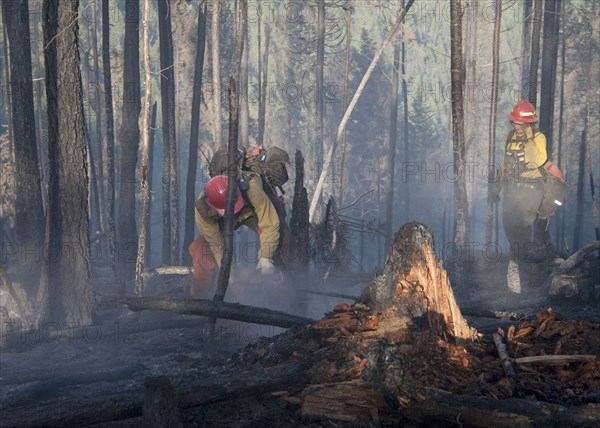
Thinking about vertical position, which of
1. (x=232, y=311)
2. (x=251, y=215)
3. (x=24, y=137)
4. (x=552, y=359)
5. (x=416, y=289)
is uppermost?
(x=24, y=137)

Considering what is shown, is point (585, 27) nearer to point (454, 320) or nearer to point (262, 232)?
point (262, 232)

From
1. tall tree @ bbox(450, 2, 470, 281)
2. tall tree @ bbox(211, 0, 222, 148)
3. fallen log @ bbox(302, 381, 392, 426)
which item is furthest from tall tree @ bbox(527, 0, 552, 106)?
fallen log @ bbox(302, 381, 392, 426)

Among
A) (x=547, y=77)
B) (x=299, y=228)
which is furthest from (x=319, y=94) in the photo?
(x=299, y=228)

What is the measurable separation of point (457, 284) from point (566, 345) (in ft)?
23.8

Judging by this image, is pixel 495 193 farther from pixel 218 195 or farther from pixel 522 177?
pixel 218 195

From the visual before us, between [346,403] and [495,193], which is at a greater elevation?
[495,193]

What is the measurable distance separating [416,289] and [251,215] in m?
4.83

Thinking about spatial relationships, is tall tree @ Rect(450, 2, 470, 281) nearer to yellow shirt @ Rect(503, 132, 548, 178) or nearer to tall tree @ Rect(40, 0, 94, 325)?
yellow shirt @ Rect(503, 132, 548, 178)

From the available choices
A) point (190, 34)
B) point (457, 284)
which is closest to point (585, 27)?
point (190, 34)

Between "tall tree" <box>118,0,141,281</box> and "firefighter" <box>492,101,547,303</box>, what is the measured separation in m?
8.93

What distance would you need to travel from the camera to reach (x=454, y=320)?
18.4ft

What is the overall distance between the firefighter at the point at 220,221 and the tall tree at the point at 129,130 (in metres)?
7.29

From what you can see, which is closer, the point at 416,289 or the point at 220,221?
the point at 416,289

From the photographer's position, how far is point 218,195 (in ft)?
31.2
